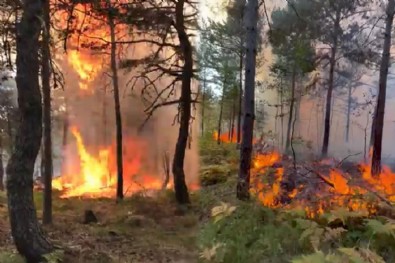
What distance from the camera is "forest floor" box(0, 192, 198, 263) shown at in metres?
7.41

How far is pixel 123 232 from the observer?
33.6ft

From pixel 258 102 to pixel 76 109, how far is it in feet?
59.8

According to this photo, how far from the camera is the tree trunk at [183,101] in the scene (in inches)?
504

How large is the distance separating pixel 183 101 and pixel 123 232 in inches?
191

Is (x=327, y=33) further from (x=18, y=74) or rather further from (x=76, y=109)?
(x=18, y=74)

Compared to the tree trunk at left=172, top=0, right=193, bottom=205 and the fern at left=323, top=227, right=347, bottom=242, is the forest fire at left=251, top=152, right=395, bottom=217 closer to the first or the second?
the fern at left=323, top=227, right=347, bottom=242

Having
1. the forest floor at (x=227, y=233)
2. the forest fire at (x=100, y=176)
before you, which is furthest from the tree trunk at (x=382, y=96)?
the forest fire at (x=100, y=176)

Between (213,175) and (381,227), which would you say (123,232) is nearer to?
(213,175)

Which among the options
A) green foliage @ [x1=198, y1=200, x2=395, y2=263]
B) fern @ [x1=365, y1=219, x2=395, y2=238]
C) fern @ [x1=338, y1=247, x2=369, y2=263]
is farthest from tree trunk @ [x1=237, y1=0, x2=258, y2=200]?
fern @ [x1=338, y1=247, x2=369, y2=263]

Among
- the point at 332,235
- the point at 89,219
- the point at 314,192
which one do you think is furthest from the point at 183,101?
the point at 332,235

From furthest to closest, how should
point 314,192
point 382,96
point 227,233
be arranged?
point 382,96 → point 314,192 → point 227,233

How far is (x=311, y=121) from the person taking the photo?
3856 cm

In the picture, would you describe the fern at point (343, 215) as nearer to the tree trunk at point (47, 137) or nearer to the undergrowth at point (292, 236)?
the undergrowth at point (292, 236)

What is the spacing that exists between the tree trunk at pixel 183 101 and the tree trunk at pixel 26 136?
23.5 feet
